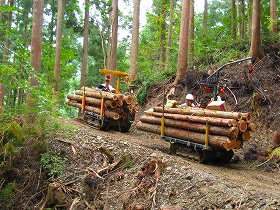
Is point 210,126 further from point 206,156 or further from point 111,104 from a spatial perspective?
point 111,104

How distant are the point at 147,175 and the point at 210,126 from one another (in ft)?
8.49

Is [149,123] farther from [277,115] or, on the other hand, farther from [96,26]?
[96,26]

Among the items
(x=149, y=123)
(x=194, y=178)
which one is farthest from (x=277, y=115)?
(x=194, y=178)

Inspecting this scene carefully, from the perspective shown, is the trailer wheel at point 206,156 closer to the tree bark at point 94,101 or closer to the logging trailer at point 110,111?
the logging trailer at point 110,111

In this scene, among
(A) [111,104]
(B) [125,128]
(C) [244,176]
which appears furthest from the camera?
(B) [125,128]

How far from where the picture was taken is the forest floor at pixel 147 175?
6.09 meters

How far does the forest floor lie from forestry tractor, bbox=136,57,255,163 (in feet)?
1.68

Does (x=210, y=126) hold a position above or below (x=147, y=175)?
above

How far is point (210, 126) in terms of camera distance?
8789mm

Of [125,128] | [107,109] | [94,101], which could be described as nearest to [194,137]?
[107,109]

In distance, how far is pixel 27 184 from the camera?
893cm

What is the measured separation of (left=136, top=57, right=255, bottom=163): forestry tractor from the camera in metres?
8.41

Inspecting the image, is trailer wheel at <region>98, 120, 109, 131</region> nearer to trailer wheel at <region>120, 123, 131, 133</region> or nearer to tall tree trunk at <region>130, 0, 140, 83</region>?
trailer wheel at <region>120, 123, 131, 133</region>

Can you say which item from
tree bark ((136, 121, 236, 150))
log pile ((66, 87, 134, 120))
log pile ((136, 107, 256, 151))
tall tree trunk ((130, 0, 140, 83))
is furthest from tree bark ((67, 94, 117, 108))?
tall tree trunk ((130, 0, 140, 83))
